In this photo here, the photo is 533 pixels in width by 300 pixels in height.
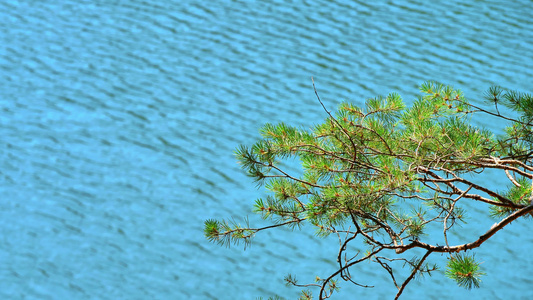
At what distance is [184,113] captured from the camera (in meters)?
6.63

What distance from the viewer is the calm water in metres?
4.65

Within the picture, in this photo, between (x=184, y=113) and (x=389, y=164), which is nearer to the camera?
(x=389, y=164)

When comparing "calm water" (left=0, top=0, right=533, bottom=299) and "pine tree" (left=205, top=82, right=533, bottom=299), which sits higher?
"calm water" (left=0, top=0, right=533, bottom=299)

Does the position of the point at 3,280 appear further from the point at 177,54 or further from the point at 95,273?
the point at 177,54

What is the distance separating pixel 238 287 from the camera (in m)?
4.50

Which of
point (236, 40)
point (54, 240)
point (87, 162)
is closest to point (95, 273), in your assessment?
point (54, 240)

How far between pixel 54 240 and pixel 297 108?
2.67 metres

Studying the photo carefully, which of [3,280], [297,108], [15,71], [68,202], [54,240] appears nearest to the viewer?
[3,280]

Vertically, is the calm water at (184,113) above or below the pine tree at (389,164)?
above

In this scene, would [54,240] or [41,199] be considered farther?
[41,199]

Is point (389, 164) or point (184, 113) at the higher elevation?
point (184, 113)

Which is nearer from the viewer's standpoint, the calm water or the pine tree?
the pine tree

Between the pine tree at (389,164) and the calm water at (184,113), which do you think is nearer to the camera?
the pine tree at (389,164)

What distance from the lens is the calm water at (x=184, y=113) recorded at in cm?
465
